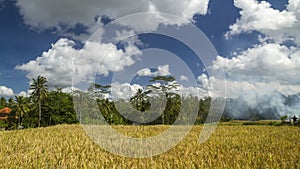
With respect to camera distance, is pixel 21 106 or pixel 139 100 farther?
pixel 21 106

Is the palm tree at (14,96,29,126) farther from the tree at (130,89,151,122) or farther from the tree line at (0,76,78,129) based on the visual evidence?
the tree at (130,89,151,122)

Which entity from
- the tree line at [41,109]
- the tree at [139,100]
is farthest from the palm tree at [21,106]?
the tree at [139,100]

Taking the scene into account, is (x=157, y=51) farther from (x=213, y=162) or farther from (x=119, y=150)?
(x=213, y=162)

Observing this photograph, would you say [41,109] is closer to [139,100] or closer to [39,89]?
[39,89]

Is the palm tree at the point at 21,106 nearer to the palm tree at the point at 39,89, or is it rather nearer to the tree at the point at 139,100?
the palm tree at the point at 39,89

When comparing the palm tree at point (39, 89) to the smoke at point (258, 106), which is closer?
the palm tree at point (39, 89)

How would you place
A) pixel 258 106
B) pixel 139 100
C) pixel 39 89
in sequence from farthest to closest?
1. pixel 258 106
2. pixel 39 89
3. pixel 139 100

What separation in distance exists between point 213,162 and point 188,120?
36.4 metres

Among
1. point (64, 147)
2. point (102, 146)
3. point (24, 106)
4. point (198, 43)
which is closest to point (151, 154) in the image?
point (102, 146)

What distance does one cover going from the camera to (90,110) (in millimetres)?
51938

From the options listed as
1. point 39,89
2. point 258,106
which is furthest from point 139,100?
point 258,106

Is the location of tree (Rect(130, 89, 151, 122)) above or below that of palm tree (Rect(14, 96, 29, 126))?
below

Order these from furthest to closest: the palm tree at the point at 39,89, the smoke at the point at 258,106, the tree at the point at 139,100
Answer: the smoke at the point at 258,106 < the palm tree at the point at 39,89 < the tree at the point at 139,100

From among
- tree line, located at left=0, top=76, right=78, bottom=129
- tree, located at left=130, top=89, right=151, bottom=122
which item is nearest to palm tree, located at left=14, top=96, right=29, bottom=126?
tree line, located at left=0, top=76, right=78, bottom=129
